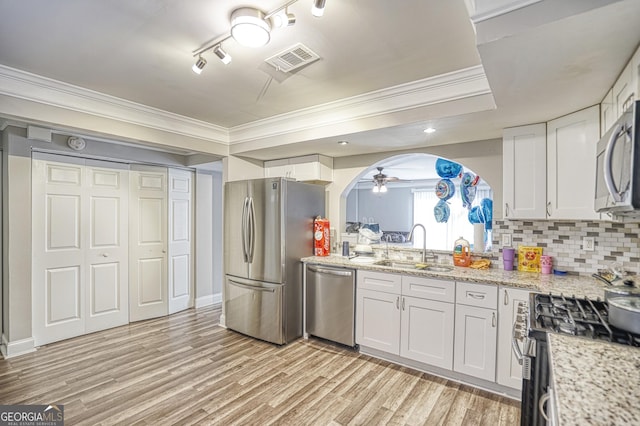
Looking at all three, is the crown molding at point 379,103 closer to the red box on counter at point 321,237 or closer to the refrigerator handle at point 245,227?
the refrigerator handle at point 245,227

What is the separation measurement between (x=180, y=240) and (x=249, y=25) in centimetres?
373

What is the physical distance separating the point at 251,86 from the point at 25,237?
9.13 ft

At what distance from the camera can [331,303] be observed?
336 centimetres

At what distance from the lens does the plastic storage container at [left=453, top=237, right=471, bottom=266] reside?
10.0 ft

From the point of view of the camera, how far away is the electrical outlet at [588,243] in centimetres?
254

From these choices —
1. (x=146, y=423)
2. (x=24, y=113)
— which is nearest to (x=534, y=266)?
(x=146, y=423)

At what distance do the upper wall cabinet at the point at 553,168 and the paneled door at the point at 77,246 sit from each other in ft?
14.4

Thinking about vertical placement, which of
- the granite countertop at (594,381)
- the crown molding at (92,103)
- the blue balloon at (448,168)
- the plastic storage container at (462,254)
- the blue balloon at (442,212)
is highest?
the crown molding at (92,103)

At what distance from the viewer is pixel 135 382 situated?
2658 mm

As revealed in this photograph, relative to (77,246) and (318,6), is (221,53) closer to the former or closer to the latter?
(318,6)

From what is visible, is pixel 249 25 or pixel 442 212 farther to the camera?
pixel 442 212

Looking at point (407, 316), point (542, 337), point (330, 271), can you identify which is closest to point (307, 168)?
point (330, 271)

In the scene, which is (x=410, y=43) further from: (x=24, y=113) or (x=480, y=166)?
(x=24, y=113)

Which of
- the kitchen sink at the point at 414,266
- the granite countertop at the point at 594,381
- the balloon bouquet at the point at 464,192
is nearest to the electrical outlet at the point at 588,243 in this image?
the balloon bouquet at the point at 464,192
